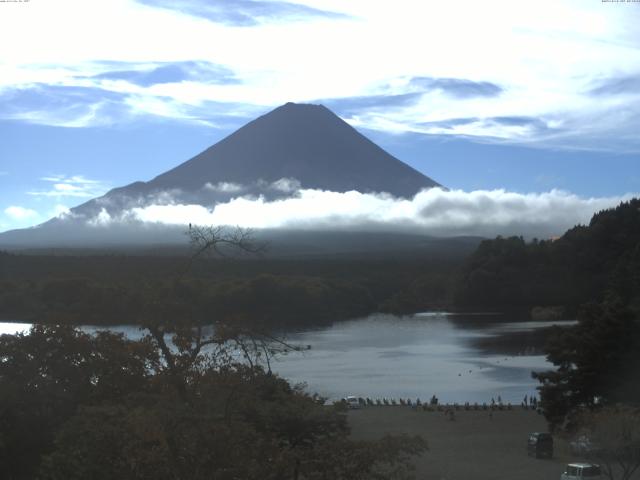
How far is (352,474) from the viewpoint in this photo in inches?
147

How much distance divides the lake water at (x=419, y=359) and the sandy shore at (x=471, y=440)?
225 centimetres

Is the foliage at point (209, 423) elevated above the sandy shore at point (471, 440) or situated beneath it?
elevated above

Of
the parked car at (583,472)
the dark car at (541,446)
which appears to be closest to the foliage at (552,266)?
the dark car at (541,446)

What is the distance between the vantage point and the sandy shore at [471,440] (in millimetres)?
11023

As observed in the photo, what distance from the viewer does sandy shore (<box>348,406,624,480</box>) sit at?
36.2 feet

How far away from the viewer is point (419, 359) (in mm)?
28391

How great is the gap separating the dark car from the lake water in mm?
3985

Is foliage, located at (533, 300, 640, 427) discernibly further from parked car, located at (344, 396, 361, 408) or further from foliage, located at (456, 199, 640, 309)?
foliage, located at (456, 199, 640, 309)

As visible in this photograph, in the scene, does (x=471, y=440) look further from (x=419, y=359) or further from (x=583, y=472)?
(x=419, y=359)

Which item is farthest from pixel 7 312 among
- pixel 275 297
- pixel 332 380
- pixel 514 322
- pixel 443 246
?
pixel 443 246

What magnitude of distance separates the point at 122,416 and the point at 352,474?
48.9 inches

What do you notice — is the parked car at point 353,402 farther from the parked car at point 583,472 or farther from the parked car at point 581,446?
the parked car at point 583,472

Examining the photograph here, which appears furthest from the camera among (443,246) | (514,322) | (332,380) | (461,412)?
(443,246)

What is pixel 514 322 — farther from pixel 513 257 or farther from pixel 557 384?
pixel 557 384
